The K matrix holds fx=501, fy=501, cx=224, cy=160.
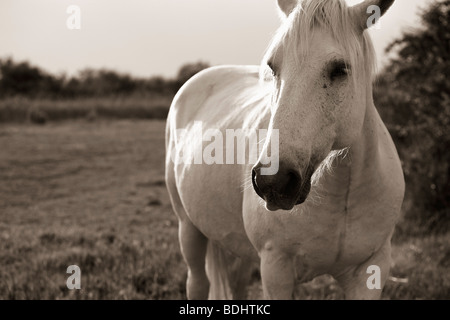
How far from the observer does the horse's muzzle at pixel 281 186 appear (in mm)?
1812

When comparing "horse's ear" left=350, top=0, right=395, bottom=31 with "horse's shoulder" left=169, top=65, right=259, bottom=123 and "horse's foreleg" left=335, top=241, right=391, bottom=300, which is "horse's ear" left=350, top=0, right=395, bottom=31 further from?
"horse's shoulder" left=169, top=65, right=259, bottom=123

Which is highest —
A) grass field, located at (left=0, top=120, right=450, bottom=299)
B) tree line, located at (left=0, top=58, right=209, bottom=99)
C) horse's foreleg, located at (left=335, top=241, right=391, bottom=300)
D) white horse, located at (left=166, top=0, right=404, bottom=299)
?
tree line, located at (left=0, top=58, right=209, bottom=99)

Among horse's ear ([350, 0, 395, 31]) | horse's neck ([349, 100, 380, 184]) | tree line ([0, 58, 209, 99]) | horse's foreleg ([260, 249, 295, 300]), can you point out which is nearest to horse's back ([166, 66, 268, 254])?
horse's foreleg ([260, 249, 295, 300])

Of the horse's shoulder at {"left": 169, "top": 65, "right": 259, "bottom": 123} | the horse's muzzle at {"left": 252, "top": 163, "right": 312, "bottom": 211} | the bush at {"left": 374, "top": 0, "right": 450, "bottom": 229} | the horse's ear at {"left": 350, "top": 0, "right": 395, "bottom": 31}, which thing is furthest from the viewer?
the bush at {"left": 374, "top": 0, "right": 450, "bottom": 229}

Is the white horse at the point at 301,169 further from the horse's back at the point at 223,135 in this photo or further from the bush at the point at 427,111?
the bush at the point at 427,111

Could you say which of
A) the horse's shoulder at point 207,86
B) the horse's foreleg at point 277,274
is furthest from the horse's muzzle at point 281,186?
the horse's shoulder at point 207,86

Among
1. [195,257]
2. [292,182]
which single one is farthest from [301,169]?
[195,257]

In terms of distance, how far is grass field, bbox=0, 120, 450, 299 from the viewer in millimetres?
4180

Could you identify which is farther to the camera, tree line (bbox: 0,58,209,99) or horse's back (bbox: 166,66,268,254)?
tree line (bbox: 0,58,209,99)

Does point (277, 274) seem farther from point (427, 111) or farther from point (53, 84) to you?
point (53, 84)

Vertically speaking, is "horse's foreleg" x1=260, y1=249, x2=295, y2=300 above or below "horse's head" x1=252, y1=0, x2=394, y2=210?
below

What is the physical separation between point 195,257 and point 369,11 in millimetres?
2167

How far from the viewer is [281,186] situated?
1.82 m
